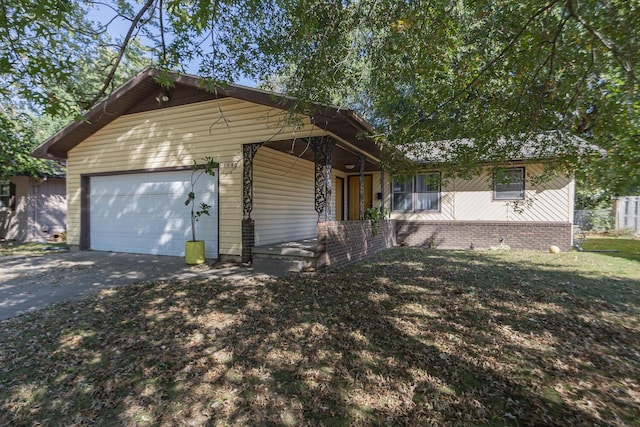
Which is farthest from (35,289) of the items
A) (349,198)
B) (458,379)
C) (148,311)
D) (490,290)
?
(349,198)

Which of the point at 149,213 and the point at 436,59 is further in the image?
the point at 149,213

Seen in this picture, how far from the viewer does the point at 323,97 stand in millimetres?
5363

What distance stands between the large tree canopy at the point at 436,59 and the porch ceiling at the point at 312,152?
1825mm

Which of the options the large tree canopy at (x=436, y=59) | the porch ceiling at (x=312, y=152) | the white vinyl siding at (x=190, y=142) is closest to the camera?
the large tree canopy at (x=436, y=59)

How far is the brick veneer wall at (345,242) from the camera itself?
22.4 feet

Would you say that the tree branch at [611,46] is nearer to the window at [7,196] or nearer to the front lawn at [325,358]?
the front lawn at [325,358]

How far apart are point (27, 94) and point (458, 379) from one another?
5.13 metres

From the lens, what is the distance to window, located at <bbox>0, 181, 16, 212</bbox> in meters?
13.2

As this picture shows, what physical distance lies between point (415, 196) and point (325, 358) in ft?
33.1

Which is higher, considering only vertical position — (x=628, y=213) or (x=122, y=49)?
(x=122, y=49)

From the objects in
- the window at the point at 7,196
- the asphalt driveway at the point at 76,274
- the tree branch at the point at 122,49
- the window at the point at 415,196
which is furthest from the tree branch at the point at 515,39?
the window at the point at 7,196

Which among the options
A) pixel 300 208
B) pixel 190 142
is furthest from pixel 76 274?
pixel 300 208

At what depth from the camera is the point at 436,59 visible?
516 centimetres

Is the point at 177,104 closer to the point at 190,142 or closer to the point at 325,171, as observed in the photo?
the point at 190,142
